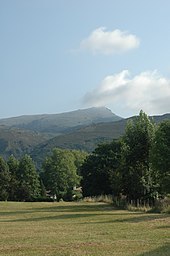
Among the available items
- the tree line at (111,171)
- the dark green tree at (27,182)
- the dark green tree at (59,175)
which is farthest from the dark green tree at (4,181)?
the dark green tree at (59,175)

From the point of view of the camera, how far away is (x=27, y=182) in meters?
94.2

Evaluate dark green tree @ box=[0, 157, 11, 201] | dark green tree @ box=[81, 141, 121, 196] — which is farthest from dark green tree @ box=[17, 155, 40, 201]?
dark green tree @ box=[81, 141, 121, 196]

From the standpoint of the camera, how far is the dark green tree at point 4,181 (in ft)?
293

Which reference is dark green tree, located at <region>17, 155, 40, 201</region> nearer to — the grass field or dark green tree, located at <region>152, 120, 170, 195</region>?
dark green tree, located at <region>152, 120, 170, 195</region>

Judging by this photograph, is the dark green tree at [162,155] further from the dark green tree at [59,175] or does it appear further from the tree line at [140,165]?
the dark green tree at [59,175]

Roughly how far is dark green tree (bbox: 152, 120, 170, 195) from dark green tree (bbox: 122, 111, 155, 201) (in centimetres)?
610

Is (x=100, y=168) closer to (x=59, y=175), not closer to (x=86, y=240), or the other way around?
(x=59, y=175)

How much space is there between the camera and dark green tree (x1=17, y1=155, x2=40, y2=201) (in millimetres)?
92375

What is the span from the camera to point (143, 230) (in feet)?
74.3

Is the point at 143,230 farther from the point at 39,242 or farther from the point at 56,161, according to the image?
the point at 56,161

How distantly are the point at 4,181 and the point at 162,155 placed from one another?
57361 mm

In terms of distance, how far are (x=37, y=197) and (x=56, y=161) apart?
24139 millimetres

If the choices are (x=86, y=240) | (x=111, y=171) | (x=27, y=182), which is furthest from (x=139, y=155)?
(x=27, y=182)

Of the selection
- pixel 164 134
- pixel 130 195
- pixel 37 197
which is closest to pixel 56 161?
pixel 37 197
